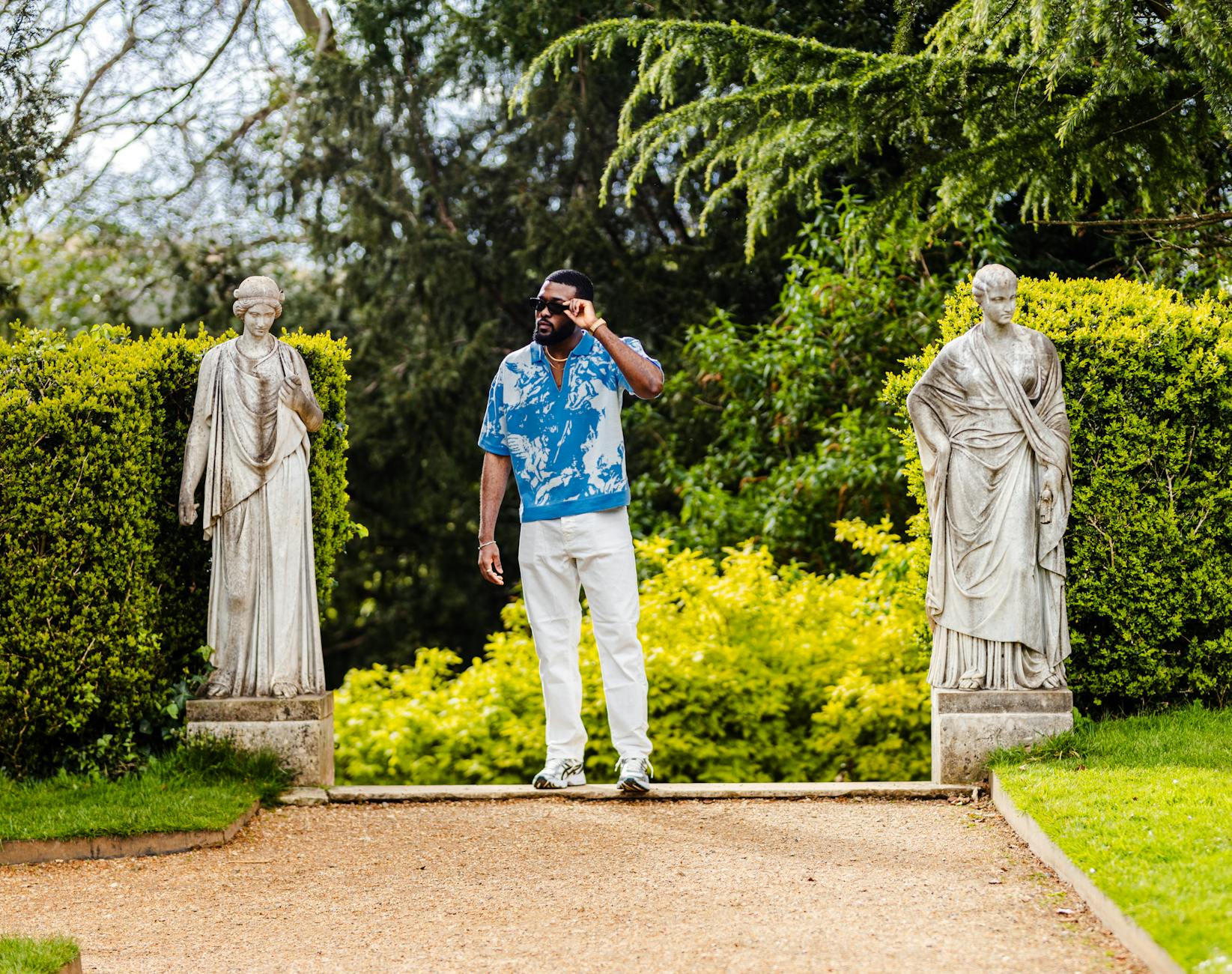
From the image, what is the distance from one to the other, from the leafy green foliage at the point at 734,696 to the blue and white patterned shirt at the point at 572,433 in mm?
2444

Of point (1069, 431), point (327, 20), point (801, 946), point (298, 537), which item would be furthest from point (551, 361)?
point (327, 20)

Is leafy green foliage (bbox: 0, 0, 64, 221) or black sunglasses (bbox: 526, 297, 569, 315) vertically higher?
leafy green foliage (bbox: 0, 0, 64, 221)

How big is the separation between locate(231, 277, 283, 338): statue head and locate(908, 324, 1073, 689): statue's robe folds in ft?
9.81

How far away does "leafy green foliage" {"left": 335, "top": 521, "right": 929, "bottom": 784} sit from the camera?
8.09 meters

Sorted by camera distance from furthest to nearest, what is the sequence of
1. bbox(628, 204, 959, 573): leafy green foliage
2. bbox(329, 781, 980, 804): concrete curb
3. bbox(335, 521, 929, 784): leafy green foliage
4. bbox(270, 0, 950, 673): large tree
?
bbox(270, 0, 950, 673): large tree < bbox(628, 204, 959, 573): leafy green foliage < bbox(335, 521, 929, 784): leafy green foliage < bbox(329, 781, 980, 804): concrete curb

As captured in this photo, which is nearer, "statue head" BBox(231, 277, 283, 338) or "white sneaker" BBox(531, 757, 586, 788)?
"white sneaker" BBox(531, 757, 586, 788)

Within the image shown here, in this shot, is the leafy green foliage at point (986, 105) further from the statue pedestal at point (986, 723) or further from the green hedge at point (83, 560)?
the green hedge at point (83, 560)

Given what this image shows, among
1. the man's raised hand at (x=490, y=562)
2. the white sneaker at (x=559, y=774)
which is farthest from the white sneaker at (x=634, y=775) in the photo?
the man's raised hand at (x=490, y=562)

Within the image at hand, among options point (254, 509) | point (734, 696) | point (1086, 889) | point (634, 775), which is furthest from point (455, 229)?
point (1086, 889)

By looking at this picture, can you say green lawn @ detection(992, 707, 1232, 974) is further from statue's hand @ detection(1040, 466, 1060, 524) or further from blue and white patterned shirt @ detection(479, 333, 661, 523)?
blue and white patterned shirt @ detection(479, 333, 661, 523)

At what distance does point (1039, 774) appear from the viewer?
5539 mm

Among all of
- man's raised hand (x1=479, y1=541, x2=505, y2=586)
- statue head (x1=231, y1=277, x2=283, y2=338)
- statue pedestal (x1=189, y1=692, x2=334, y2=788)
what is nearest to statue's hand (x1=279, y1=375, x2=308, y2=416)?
statue head (x1=231, y1=277, x2=283, y2=338)

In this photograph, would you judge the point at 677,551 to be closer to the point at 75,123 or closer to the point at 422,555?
the point at 422,555

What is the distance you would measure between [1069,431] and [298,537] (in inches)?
140
